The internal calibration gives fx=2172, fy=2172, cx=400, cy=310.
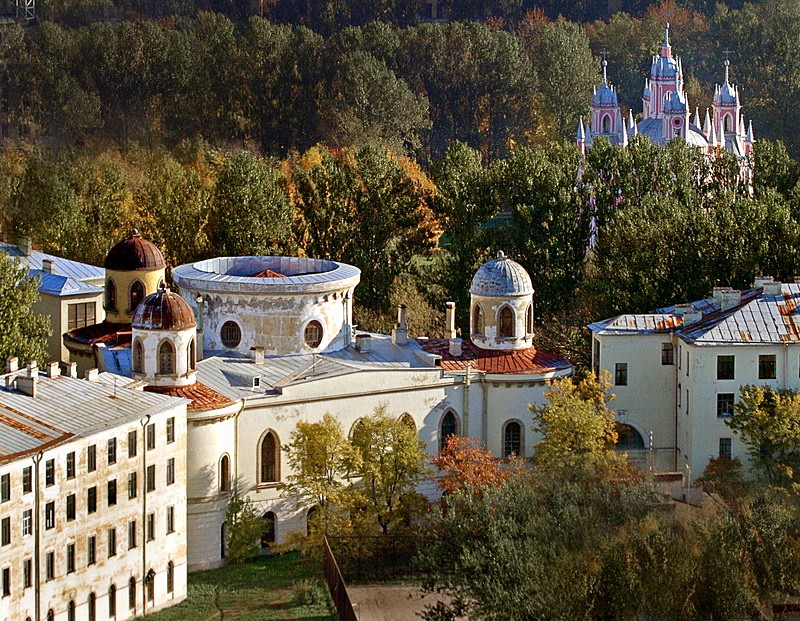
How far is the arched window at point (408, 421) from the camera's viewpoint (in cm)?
7575

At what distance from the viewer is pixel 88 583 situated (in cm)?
6316

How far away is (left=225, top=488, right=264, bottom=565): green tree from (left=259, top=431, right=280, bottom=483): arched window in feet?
5.53

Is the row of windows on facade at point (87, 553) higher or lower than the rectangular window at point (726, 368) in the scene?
lower

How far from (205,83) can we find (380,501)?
236 ft

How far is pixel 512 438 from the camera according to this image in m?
77.9

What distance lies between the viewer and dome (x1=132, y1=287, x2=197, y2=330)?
71250 millimetres

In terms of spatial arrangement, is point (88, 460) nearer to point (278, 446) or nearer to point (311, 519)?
point (311, 519)

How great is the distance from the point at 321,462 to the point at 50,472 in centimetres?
1237

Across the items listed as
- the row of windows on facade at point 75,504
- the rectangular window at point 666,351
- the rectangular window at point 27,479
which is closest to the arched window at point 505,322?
the rectangular window at point 666,351

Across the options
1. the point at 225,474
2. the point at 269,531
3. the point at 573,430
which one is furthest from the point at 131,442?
the point at 573,430

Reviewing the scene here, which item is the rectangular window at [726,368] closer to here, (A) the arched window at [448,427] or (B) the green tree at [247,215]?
(A) the arched window at [448,427]

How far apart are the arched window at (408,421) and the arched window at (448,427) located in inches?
53.1

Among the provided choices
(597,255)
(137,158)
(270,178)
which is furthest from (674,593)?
(137,158)

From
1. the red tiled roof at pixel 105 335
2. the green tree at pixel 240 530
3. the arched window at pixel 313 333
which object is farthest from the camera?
the red tiled roof at pixel 105 335
